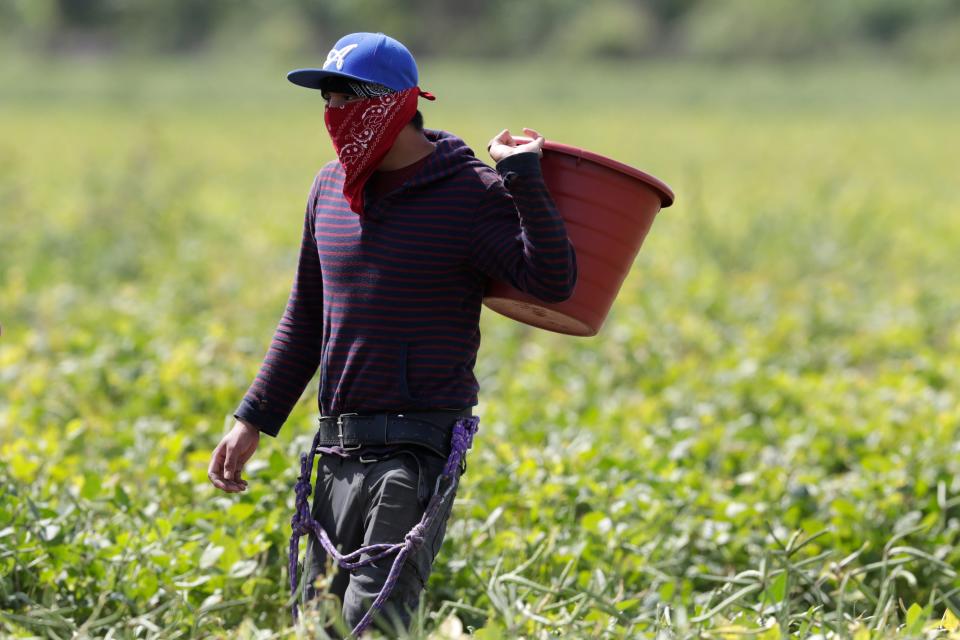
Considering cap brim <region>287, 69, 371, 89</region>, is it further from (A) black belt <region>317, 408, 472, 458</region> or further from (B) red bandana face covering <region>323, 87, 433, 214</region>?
(A) black belt <region>317, 408, 472, 458</region>

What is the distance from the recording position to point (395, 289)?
2740 millimetres

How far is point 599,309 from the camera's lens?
2.89m

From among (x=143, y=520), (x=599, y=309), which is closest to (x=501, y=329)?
(x=143, y=520)

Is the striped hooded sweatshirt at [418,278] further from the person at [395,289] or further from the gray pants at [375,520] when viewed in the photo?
the gray pants at [375,520]

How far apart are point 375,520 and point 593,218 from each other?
2.60 feet

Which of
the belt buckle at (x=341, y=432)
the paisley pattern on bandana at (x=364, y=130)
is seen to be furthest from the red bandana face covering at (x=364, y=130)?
the belt buckle at (x=341, y=432)

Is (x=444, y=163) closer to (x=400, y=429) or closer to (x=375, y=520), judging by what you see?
(x=400, y=429)

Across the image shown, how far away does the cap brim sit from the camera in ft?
8.68

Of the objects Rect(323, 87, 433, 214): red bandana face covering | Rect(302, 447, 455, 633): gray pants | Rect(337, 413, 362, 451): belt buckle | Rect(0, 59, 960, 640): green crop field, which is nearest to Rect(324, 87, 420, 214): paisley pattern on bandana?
Rect(323, 87, 433, 214): red bandana face covering

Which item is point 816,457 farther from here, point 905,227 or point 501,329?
point 905,227

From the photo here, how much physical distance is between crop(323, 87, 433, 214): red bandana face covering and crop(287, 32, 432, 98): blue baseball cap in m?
0.04

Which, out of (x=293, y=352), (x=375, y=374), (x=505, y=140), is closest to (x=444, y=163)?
(x=505, y=140)

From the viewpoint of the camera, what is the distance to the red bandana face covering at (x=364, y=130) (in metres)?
2.73

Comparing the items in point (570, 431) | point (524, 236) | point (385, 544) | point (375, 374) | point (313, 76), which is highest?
point (313, 76)
